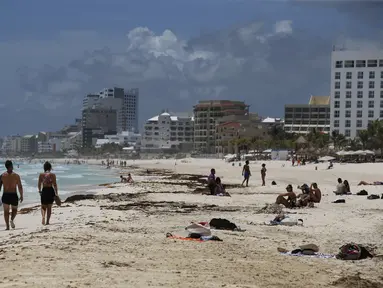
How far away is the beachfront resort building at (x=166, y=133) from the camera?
176 meters

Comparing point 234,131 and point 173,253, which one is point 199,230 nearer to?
point 173,253

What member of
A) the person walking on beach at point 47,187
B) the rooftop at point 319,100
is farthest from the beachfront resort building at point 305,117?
the person walking on beach at point 47,187

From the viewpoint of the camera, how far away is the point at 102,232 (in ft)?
36.0

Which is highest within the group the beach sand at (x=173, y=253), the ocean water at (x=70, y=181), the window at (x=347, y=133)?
the window at (x=347, y=133)

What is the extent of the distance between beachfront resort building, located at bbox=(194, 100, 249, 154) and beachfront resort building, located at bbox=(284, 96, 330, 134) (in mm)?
22294

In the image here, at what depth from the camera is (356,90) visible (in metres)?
97.8

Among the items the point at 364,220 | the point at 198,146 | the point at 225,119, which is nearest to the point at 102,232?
the point at 364,220

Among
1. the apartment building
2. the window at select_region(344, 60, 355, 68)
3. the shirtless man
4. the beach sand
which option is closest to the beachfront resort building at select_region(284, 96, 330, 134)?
the apartment building

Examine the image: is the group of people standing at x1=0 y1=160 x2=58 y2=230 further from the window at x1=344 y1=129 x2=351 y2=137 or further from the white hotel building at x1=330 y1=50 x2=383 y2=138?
the window at x1=344 y1=129 x2=351 y2=137

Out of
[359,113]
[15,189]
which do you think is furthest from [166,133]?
[15,189]

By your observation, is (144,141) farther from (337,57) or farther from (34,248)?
(34,248)

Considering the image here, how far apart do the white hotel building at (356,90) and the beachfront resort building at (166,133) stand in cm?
7935

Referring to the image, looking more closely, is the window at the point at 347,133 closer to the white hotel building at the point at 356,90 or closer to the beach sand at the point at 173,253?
the white hotel building at the point at 356,90

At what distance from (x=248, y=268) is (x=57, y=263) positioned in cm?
257
